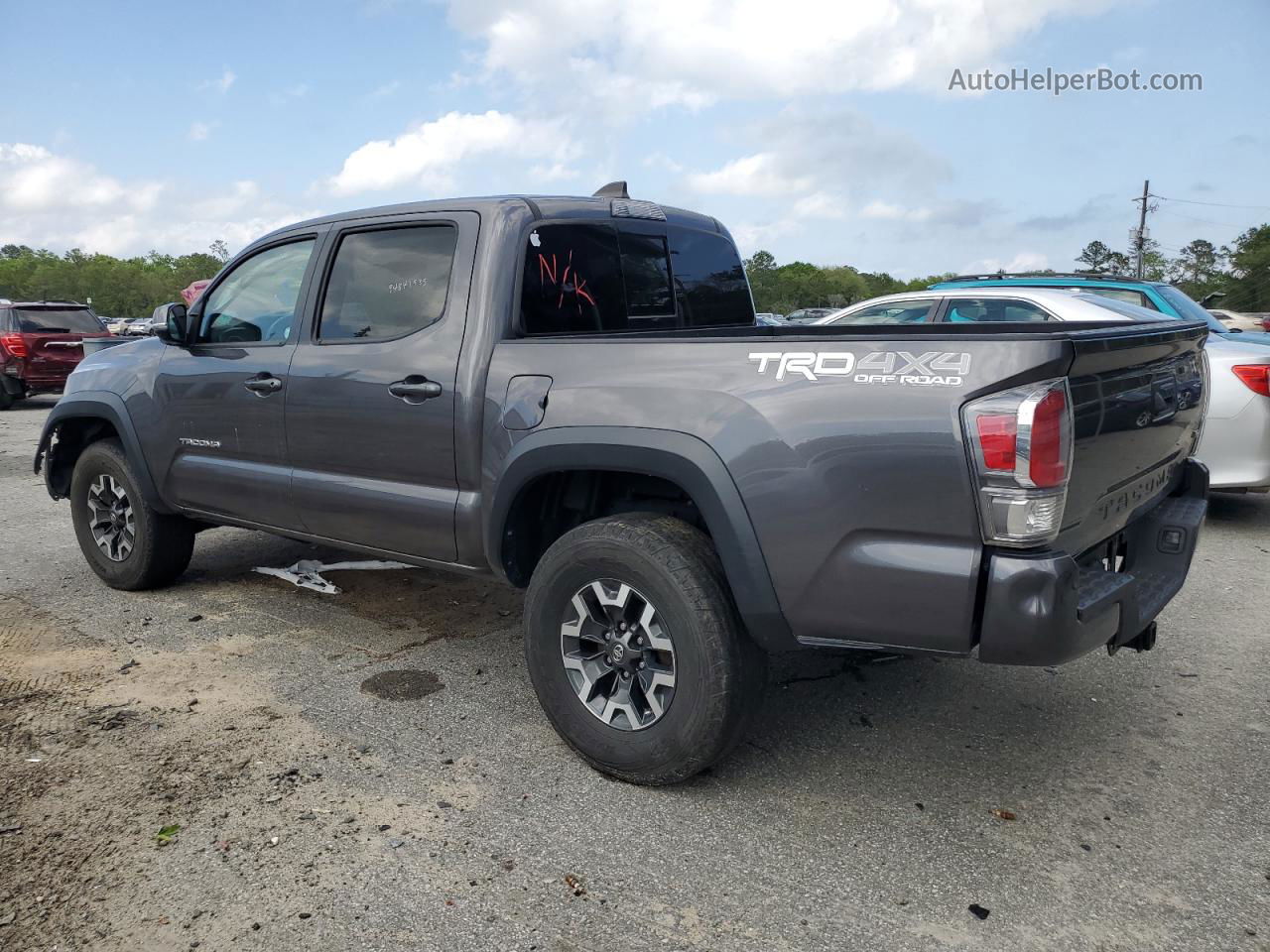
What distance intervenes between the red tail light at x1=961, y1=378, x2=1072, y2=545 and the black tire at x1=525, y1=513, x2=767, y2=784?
843mm

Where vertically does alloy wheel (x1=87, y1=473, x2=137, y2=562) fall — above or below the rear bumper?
below

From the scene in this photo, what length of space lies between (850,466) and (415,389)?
1713 mm

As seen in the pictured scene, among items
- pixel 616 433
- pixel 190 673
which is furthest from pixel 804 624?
pixel 190 673

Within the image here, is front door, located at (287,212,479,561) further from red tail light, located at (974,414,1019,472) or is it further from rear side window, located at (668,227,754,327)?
red tail light, located at (974,414,1019,472)

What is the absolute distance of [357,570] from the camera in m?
5.68

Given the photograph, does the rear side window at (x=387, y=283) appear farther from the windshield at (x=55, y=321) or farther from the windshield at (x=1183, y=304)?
the windshield at (x=55, y=321)

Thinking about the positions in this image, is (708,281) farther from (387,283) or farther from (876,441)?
(876,441)

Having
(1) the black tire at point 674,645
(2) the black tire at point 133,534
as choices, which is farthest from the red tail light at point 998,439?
(2) the black tire at point 133,534

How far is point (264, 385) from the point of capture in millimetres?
4238

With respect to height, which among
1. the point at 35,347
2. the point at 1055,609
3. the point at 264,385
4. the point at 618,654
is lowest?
the point at 618,654

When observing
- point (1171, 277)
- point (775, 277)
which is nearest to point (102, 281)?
point (775, 277)

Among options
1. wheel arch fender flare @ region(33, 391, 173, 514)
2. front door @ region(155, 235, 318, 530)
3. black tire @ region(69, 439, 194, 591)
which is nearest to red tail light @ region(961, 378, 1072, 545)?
front door @ region(155, 235, 318, 530)

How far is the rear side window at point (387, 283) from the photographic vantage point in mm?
3760

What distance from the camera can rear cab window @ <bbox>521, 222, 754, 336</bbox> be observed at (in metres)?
3.69
